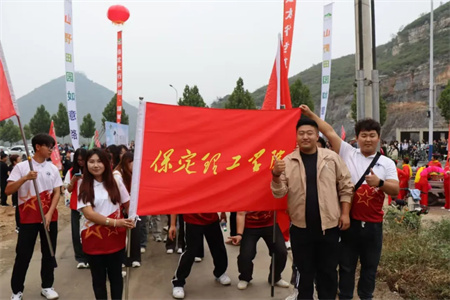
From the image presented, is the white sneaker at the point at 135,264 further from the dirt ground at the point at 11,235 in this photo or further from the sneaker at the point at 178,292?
the dirt ground at the point at 11,235

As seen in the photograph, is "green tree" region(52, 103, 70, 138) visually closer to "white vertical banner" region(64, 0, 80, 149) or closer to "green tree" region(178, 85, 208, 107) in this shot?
"green tree" region(178, 85, 208, 107)

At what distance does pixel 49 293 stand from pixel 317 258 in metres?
2.82

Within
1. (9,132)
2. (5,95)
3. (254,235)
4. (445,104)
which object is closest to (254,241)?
(254,235)

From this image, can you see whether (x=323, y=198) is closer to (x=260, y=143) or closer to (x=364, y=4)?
(x=260, y=143)

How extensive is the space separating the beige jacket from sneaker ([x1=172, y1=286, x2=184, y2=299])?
165 cm

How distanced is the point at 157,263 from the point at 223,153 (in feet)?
8.36

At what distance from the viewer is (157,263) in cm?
517

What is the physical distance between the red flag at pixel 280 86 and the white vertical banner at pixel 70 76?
5342 mm

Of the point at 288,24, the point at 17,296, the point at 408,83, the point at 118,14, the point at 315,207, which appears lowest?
the point at 17,296

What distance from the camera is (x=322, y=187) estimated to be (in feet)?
9.52

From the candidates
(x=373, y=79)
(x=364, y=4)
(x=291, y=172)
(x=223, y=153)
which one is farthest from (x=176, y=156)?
(x=364, y=4)

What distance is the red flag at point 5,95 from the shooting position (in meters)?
3.42

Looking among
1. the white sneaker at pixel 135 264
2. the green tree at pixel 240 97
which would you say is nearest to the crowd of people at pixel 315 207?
the white sneaker at pixel 135 264

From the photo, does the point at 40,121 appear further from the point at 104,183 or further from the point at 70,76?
the point at 104,183
